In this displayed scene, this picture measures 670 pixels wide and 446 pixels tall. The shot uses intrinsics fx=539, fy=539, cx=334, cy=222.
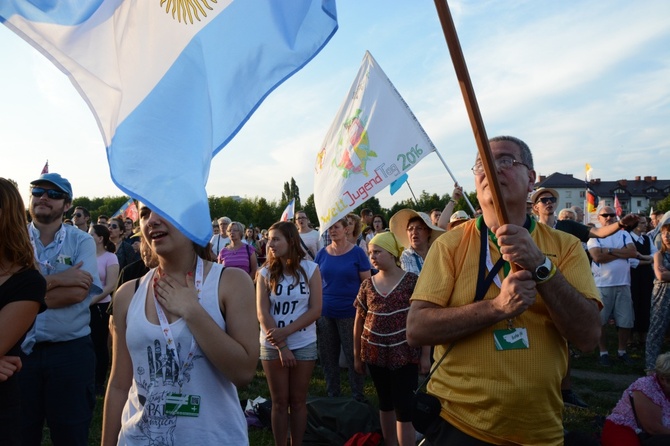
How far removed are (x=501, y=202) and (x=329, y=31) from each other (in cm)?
105

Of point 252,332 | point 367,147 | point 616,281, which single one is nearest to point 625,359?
point 616,281

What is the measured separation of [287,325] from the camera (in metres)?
4.94

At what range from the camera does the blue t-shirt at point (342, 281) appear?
6465 mm

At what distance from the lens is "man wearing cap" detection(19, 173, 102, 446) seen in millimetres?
3602

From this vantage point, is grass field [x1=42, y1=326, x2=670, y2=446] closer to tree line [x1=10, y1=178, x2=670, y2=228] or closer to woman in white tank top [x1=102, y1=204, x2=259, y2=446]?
woman in white tank top [x1=102, y1=204, x2=259, y2=446]

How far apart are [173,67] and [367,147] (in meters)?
4.22

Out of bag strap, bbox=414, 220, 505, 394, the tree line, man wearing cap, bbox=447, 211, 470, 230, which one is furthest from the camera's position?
the tree line

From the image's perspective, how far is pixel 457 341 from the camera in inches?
92.4

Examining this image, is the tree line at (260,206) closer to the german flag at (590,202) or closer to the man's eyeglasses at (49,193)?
the german flag at (590,202)

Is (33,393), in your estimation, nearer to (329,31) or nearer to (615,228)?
(329,31)

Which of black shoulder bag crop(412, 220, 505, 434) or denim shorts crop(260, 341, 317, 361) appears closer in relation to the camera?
black shoulder bag crop(412, 220, 505, 434)

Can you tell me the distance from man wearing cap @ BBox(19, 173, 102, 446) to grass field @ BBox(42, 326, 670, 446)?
74.2 inches

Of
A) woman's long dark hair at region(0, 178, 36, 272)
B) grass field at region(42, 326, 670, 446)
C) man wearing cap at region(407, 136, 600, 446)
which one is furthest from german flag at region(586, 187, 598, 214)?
woman's long dark hair at region(0, 178, 36, 272)

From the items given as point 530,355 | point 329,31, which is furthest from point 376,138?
point 530,355
